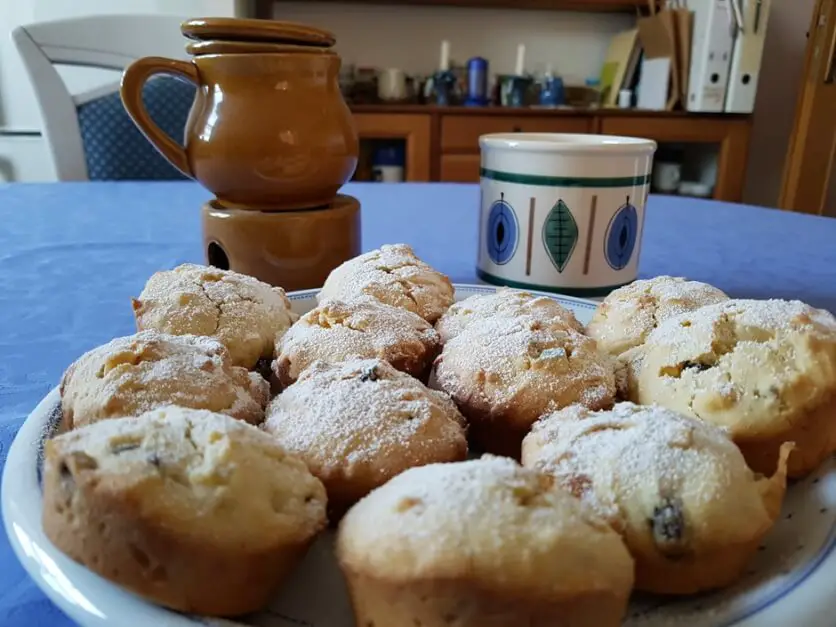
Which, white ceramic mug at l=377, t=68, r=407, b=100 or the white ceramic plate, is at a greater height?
white ceramic mug at l=377, t=68, r=407, b=100

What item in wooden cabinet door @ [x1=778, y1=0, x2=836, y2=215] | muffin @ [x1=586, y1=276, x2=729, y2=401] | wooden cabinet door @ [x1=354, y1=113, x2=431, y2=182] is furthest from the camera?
wooden cabinet door @ [x1=354, y1=113, x2=431, y2=182]

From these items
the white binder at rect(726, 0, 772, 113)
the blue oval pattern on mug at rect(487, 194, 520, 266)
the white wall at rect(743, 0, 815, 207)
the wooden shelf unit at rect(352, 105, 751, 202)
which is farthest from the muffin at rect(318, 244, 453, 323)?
the white wall at rect(743, 0, 815, 207)

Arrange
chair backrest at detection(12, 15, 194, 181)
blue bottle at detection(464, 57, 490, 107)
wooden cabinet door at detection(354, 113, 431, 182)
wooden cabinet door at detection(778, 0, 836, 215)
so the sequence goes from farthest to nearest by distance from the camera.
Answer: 1. blue bottle at detection(464, 57, 490, 107)
2. wooden cabinet door at detection(354, 113, 431, 182)
3. wooden cabinet door at detection(778, 0, 836, 215)
4. chair backrest at detection(12, 15, 194, 181)

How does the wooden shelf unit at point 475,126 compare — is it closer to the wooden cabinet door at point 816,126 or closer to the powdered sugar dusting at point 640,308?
the wooden cabinet door at point 816,126

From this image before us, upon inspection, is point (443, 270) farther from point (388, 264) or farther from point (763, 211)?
point (763, 211)

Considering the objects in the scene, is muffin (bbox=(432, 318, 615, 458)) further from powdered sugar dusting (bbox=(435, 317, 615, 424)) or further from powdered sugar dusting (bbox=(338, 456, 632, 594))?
powdered sugar dusting (bbox=(338, 456, 632, 594))

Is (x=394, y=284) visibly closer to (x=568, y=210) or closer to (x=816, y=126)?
(x=568, y=210)
